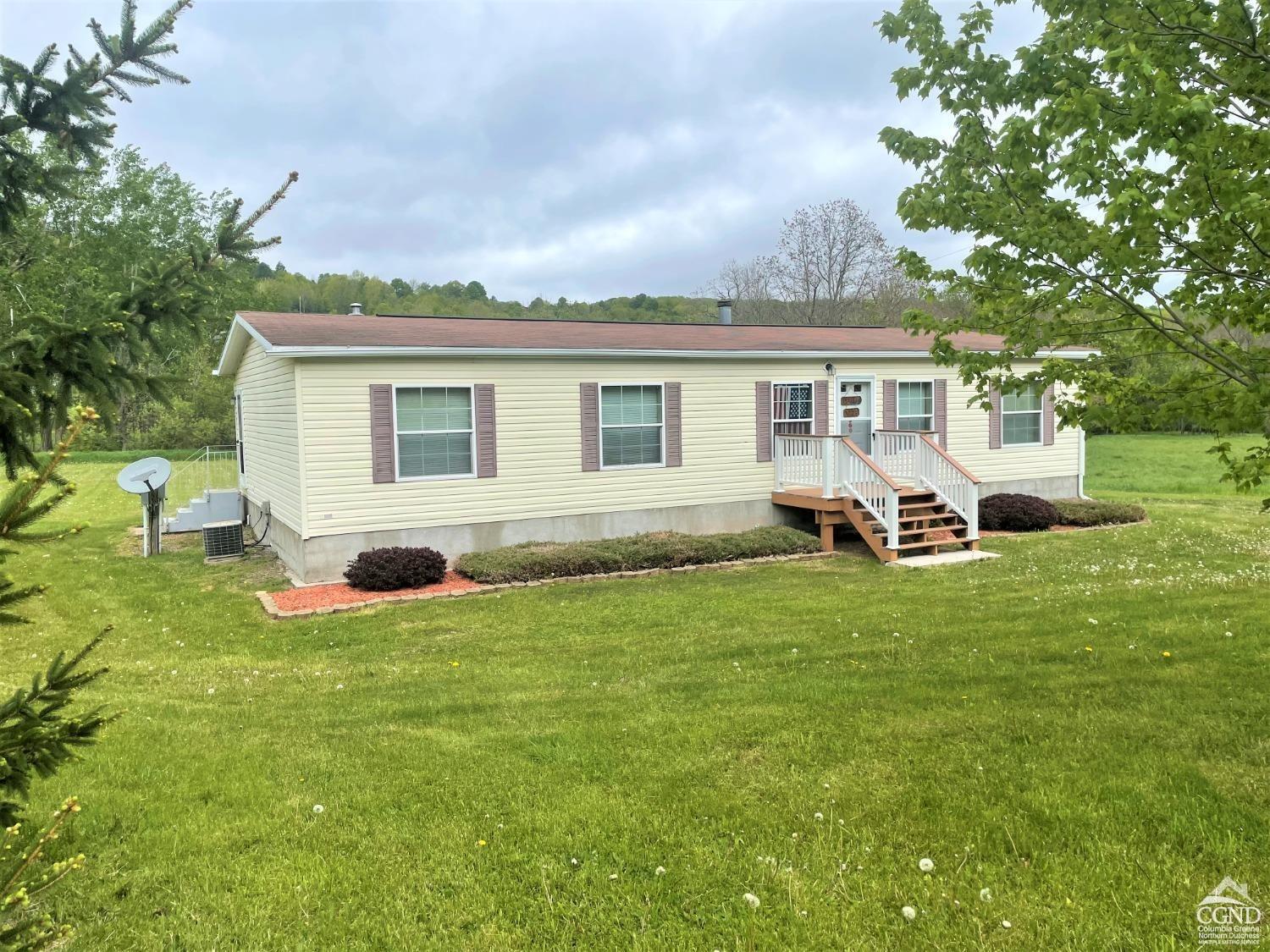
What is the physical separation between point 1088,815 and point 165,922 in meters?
3.89

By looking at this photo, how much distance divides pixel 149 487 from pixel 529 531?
652cm

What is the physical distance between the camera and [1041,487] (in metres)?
16.7

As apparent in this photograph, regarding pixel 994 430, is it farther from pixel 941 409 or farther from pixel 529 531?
pixel 529 531

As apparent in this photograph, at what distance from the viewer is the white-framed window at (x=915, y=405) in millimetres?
14859

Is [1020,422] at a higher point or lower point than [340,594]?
higher

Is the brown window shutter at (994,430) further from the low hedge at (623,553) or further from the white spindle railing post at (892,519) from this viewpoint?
the low hedge at (623,553)

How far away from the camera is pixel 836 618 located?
7961 mm

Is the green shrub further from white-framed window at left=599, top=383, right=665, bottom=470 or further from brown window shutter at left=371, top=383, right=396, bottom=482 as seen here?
brown window shutter at left=371, top=383, right=396, bottom=482

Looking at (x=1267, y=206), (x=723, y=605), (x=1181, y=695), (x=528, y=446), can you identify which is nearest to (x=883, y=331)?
(x=528, y=446)

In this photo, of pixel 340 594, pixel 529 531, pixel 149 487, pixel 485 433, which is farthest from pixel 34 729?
pixel 149 487

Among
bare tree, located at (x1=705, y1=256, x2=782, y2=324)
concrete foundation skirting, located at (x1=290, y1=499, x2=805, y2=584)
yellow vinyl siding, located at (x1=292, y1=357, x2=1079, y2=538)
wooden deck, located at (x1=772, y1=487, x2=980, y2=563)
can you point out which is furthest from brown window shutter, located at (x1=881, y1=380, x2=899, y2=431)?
bare tree, located at (x1=705, y1=256, x2=782, y2=324)

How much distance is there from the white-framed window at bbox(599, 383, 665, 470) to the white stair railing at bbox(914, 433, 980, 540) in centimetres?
432

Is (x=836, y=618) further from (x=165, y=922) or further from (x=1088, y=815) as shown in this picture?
(x=165, y=922)

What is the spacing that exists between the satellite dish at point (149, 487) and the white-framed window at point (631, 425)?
7.48 metres
